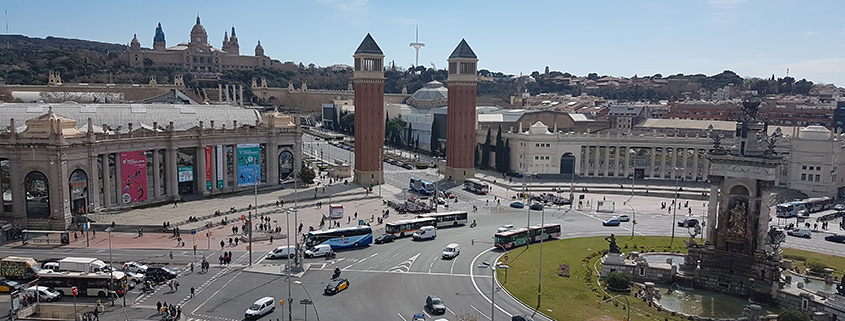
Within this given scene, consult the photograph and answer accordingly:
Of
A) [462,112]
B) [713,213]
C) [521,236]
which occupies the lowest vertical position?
[521,236]

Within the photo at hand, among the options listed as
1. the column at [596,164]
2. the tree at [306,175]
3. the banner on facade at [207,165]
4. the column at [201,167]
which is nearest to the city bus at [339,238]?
the column at [201,167]

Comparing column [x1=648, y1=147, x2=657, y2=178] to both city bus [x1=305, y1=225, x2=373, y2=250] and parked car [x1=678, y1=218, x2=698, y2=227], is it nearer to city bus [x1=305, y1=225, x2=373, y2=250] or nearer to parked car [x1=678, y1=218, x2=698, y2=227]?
parked car [x1=678, y1=218, x2=698, y2=227]

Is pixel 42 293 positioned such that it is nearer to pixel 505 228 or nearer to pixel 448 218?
pixel 448 218

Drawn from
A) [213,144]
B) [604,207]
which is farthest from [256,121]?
[604,207]

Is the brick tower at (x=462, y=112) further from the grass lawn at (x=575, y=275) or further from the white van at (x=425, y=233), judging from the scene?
the grass lawn at (x=575, y=275)

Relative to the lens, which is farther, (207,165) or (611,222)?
(207,165)

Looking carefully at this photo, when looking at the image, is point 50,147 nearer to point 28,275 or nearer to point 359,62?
point 28,275

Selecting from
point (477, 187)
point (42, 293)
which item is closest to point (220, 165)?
point (477, 187)

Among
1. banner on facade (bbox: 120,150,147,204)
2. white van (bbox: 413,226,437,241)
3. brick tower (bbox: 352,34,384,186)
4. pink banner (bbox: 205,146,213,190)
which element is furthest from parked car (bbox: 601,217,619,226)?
banner on facade (bbox: 120,150,147,204)
